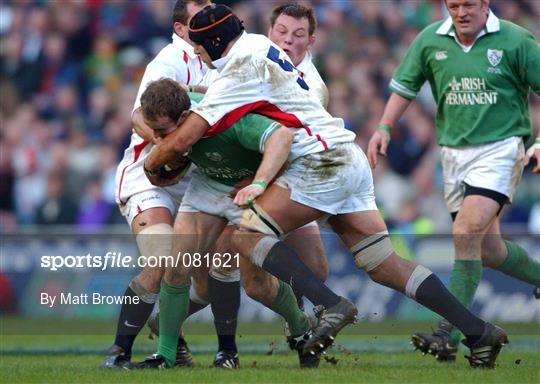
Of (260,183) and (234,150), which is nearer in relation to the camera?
(260,183)

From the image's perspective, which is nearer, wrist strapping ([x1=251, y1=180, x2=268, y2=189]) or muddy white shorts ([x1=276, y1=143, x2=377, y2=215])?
wrist strapping ([x1=251, y1=180, x2=268, y2=189])

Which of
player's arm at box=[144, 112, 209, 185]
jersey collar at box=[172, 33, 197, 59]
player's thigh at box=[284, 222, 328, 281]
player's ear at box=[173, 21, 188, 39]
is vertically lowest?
player's thigh at box=[284, 222, 328, 281]

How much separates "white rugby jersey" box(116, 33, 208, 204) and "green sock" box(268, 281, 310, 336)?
3.80 feet

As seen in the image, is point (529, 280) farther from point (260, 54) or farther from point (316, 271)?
point (260, 54)

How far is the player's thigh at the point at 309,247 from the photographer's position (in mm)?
9094

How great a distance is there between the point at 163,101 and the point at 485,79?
249cm

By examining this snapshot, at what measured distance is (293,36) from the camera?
9.44 m

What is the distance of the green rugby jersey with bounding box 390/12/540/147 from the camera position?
9.12m

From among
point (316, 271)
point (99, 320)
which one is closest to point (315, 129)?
point (316, 271)

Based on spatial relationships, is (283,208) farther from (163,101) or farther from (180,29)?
(180,29)

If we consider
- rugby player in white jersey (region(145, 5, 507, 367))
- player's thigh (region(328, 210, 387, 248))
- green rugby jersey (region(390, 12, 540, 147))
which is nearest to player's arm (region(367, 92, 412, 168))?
green rugby jersey (region(390, 12, 540, 147))

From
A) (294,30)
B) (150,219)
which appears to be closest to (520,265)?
(294,30)

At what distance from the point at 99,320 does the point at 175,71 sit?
3055 millimetres

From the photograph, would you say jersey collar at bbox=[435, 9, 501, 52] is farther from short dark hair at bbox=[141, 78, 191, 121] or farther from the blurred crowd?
the blurred crowd
